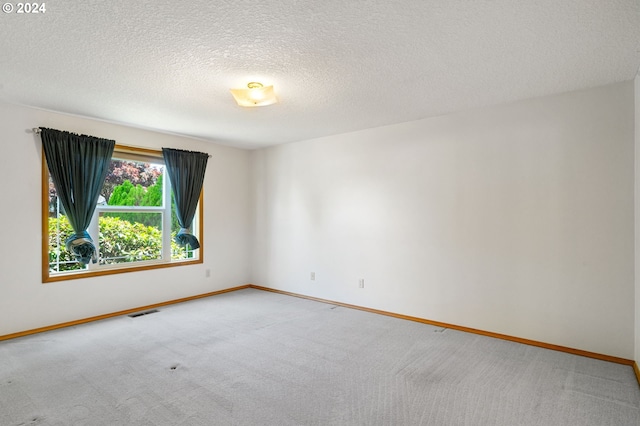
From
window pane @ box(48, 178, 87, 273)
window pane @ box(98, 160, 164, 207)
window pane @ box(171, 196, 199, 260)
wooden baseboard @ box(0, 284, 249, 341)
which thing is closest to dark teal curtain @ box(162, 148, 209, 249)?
window pane @ box(171, 196, 199, 260)

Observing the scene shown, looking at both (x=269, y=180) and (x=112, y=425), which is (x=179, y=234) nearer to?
(x=269, y=180)

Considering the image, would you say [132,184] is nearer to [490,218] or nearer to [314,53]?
[314,53]

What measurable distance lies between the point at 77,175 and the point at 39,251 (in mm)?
917

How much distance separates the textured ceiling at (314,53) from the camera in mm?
1964

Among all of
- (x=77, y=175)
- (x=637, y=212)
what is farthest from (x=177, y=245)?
(x=637, y=212)

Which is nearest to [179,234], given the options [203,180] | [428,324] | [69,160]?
[203,180]

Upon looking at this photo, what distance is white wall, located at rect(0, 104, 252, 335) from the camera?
3521 mm

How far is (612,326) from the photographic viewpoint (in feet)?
9.80

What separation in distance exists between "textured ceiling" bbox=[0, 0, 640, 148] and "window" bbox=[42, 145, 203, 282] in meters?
0.97

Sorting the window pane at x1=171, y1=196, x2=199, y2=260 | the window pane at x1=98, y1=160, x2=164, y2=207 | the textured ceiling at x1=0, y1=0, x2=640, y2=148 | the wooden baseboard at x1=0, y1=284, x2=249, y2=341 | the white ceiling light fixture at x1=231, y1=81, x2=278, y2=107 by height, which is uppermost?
the textured ceiling at x1=0, y1=0, x2=640, y2=148

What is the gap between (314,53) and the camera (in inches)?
97.0

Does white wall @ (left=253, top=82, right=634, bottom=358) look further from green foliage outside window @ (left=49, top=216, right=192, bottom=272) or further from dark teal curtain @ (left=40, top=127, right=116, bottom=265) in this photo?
dark teal curtain @ (left=40, top=127, right=116, bottom=265)

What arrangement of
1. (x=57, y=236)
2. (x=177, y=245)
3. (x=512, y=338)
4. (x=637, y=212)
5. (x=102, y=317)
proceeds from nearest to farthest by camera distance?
Result: (x=637, y=212)
(x=512, y=338)
(x=57, y=236)
(x=102, y=317)
(x=177, y=245)

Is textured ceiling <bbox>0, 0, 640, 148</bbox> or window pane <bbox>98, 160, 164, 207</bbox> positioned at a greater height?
textured ceiling <bbox>0, 0, 640, 148</bbox>
